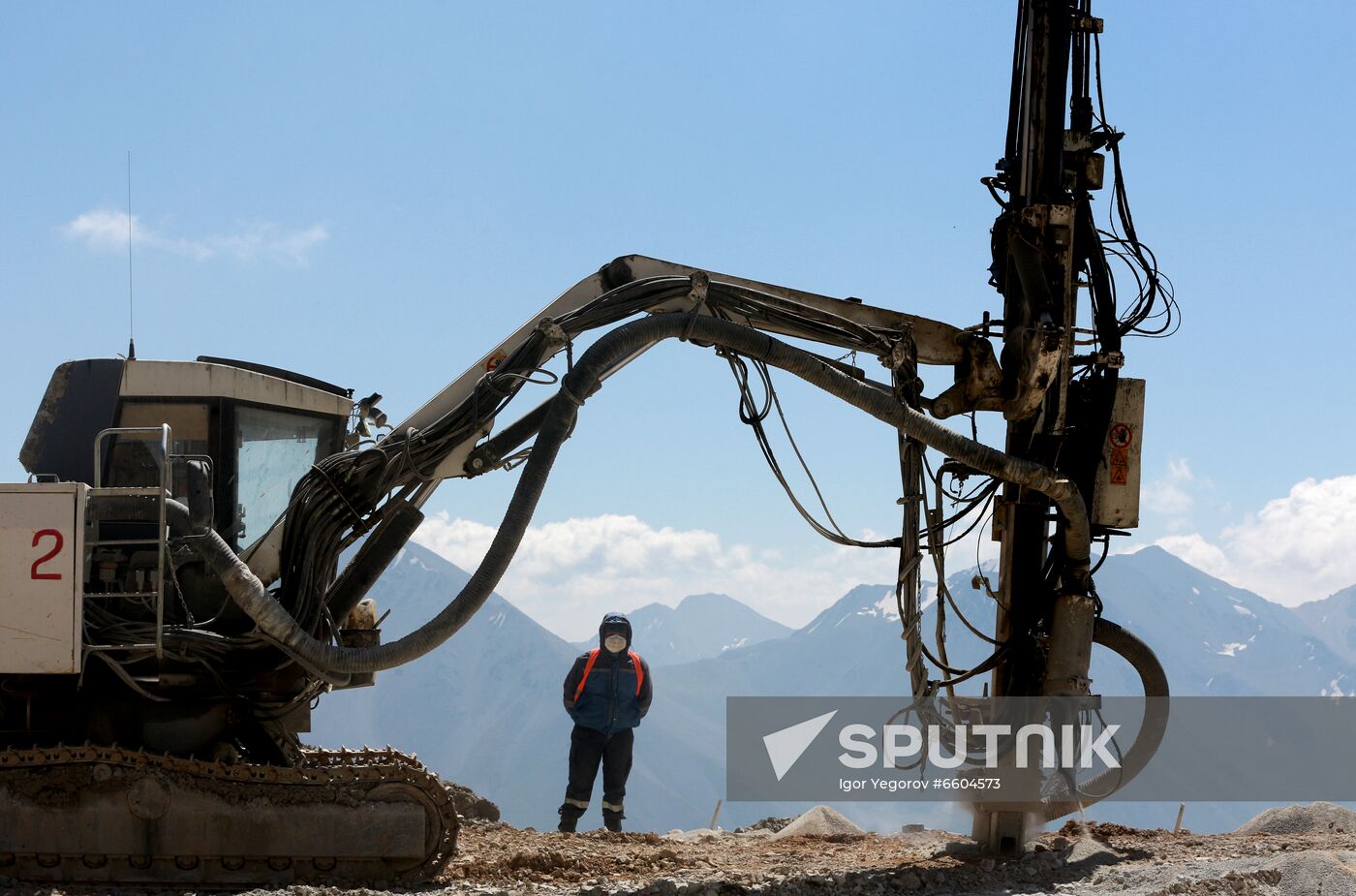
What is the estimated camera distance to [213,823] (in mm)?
7465

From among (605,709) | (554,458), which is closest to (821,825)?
(605,709)

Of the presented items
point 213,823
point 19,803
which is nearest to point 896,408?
point 213,823

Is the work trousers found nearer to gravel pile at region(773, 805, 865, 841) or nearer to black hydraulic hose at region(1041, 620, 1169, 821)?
gravel pile at region(773, 805, 865, 841)

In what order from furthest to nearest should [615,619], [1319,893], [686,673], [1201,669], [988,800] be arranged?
[1201,669] < [686,673] < [615,619] < [988,800] < [1319,893]

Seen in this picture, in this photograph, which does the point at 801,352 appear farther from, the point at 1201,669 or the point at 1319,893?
the point at 1201,669

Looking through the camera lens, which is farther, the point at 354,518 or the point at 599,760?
the point at 599,760

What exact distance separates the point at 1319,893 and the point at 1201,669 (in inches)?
6767

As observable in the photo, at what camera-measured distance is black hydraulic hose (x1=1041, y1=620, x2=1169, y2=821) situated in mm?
8914

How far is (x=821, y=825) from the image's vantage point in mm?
10789

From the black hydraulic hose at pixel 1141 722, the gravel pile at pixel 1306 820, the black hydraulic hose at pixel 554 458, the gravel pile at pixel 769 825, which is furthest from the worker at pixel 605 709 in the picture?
the gravel pile at pixel 1306 820

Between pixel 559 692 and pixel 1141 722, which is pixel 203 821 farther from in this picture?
pixel 559 692

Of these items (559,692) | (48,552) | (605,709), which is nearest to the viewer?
(48,552)

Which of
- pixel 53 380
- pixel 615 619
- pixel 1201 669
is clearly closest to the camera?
pixel 53 380

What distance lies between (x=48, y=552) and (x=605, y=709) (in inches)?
225
